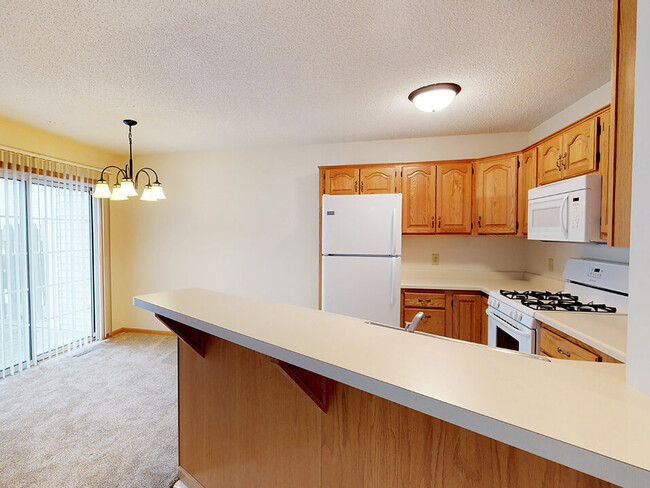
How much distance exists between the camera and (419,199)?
3230 millimetres

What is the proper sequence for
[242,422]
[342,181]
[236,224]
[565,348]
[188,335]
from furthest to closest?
1. [236,224]
2. [342,181]
3. [565,348]
4. [188,335]
5. [242,422]

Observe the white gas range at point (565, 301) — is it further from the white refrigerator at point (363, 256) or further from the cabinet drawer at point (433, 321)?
the white refrigerator at point (363, 256)

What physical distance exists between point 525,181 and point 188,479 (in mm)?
3391

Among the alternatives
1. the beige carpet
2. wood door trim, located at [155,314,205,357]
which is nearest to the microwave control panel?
wood door trim, located at [155,314,205,357]

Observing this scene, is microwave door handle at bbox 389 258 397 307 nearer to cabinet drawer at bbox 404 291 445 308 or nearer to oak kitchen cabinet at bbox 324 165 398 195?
cabinet drawer at bbox 404 291 445 308

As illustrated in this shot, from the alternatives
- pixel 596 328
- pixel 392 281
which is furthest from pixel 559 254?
pixel 392 281

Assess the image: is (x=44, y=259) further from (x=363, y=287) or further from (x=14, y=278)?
(x=363, y=287)

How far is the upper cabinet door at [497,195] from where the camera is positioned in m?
2.92

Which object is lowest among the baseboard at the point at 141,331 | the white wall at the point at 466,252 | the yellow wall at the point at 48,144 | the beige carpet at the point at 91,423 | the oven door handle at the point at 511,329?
the beige carpet at the point at 91,423

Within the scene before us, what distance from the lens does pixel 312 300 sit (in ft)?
12.7

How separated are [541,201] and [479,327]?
1.25 metres

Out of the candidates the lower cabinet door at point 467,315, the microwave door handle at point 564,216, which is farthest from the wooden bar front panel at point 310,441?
the lower cabinet door at point 467,315

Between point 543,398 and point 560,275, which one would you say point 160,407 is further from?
point 560,275

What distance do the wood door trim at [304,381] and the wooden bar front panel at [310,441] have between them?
0.03m
